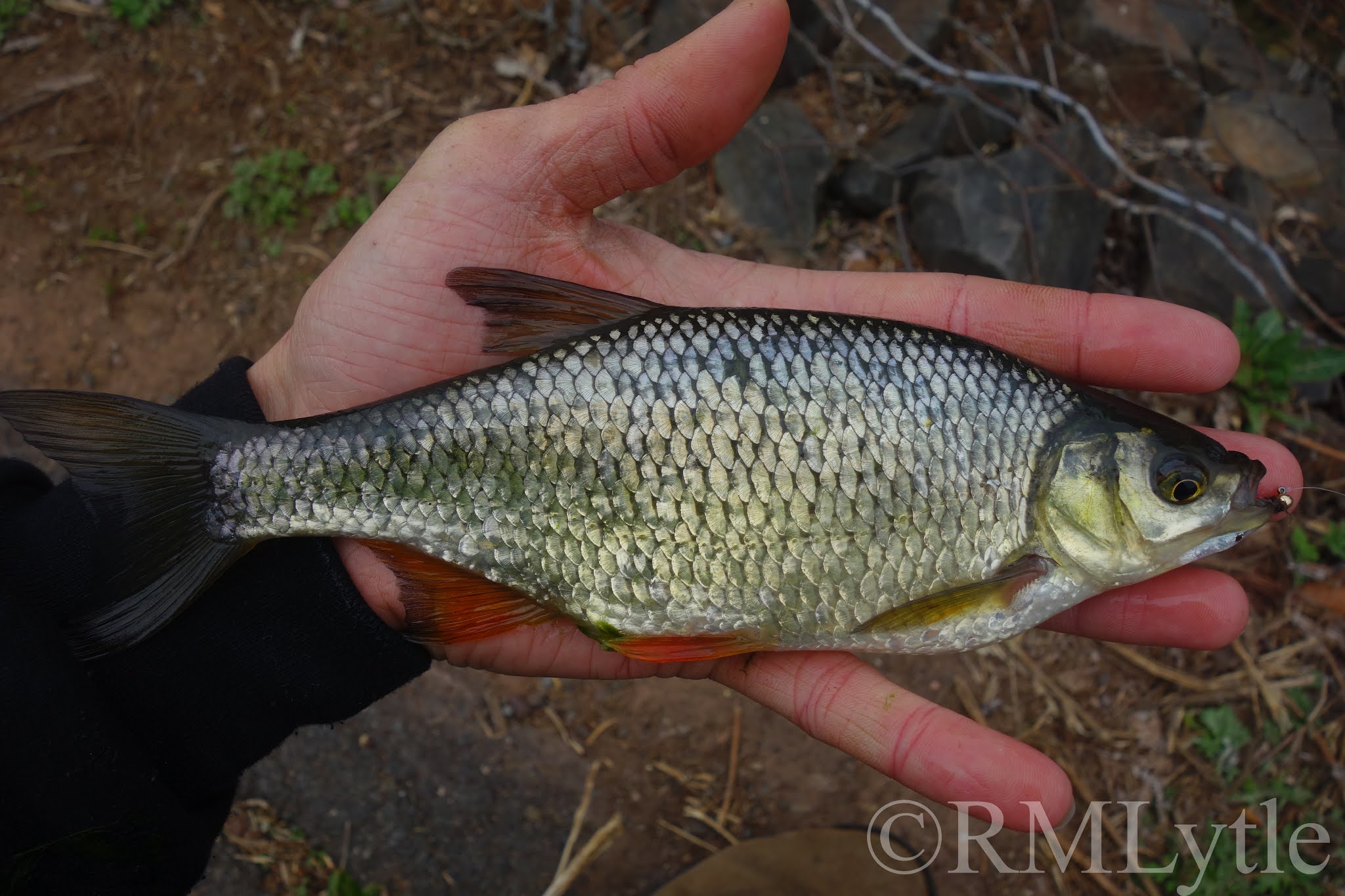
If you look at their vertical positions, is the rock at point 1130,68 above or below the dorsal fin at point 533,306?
below

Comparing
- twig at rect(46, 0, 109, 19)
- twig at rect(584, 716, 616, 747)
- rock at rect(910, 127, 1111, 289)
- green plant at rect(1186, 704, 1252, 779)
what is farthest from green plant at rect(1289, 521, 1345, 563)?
twig at rect(46, 0, 109, 19)

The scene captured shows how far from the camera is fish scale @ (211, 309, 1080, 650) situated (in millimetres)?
2586

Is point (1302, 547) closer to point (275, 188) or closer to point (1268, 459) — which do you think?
point (1268, 459)

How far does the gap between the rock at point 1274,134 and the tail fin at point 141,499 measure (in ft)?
21.1

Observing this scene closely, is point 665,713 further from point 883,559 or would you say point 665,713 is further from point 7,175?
point 7,175

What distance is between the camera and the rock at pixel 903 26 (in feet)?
18.7

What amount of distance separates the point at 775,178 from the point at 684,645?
138 inches

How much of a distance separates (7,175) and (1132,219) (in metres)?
6.88

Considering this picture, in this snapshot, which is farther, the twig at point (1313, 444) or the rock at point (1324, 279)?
the rock at point (1324, 279)

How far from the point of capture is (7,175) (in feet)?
16.2

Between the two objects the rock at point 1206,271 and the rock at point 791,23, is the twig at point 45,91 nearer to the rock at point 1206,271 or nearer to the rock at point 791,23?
the rock at point 791,23

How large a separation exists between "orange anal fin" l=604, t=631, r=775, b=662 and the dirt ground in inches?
71.8

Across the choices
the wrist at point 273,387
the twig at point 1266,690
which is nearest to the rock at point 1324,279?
the twig at point 1266,690

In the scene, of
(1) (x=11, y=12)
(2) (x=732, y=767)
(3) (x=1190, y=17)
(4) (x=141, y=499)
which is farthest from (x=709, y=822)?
(3) (x=1190, y=17)
